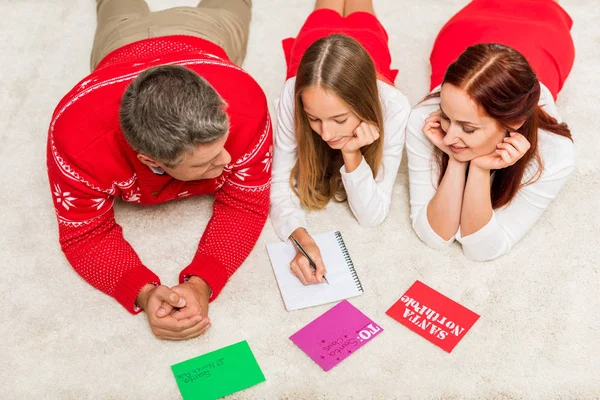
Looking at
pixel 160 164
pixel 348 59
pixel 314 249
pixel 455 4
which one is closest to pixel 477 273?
pixel 314 249

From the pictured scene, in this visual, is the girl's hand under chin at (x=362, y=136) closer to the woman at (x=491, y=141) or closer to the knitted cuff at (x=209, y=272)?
the woman at (x=491, y=141)

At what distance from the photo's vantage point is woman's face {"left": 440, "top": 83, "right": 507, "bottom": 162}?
1.52m

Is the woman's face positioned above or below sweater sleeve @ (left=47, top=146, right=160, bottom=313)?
above

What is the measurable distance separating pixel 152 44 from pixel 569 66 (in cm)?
138

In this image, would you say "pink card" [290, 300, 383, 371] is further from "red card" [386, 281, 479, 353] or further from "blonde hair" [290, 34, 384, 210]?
"blonde hair" [290, 34, 384, 210]

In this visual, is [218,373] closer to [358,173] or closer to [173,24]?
[358,173]

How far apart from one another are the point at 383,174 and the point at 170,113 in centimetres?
75

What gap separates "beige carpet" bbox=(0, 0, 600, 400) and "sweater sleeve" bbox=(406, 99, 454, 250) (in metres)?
0.05

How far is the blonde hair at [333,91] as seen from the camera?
158 cm

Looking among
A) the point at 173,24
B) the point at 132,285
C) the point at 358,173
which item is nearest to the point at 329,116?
the point at 358,173

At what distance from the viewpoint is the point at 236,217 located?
5.93 ft

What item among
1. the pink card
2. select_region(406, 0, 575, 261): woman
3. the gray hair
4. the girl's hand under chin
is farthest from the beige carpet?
the gray hair

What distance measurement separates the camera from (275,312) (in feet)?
5.59

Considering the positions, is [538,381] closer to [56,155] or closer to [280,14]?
[56,155]
